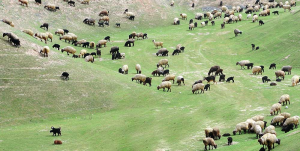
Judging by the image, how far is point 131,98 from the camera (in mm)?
59312

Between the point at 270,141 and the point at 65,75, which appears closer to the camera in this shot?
the point at 270,141

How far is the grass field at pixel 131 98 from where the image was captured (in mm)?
43031

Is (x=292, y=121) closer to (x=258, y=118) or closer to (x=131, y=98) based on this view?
(x=258, y=118)

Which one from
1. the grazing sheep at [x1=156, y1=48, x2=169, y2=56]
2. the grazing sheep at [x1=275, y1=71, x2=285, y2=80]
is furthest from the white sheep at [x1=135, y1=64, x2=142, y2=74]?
the grazing sheep at [x1=275, y1=71, x2=285, y2=80]

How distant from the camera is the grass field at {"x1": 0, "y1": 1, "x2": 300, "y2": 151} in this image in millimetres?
43031

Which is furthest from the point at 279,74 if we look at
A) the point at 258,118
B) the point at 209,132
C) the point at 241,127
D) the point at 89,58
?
the point at 89,58

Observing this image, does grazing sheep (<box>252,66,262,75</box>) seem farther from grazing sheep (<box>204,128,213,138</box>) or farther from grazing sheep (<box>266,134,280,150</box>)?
grazing sheep (<box>266,134,280,150</box>)

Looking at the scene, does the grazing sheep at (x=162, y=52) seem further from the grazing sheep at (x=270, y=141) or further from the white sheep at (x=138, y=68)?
the grazing sheep at (x=270, y=141)

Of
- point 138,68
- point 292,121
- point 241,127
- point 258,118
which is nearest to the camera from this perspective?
point 292,121

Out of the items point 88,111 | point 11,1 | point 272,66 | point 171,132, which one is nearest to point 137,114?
point 88,111

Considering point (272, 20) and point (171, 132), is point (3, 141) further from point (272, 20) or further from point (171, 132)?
point (272, 20)

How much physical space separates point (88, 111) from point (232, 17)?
6704 centimetres

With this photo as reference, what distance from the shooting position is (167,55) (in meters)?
86.8

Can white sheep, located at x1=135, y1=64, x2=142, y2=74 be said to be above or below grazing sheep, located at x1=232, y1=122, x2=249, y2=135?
above
